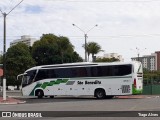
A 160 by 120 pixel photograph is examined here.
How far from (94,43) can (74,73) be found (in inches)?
2314

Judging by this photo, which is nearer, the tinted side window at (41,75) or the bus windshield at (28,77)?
the tinted side window at (41,75)

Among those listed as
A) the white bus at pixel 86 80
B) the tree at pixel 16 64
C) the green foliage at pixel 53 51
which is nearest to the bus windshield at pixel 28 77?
the white bus at pixel 86 80

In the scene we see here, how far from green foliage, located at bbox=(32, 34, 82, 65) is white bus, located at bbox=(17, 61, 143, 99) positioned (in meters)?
47.5

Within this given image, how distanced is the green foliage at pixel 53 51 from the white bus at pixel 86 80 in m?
47.5

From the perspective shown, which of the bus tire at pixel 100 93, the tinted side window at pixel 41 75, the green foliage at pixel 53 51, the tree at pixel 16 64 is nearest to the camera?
the bus tire at pixel 100 93

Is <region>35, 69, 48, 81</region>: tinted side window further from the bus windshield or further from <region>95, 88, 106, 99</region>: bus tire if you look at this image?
<region>95, 88, 106, 99</region>: bus tire

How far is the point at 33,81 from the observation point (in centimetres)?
3897

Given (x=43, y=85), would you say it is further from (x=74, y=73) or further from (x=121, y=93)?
(x=121, y=93)

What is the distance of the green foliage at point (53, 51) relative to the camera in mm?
89506

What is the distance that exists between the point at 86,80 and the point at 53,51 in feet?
179

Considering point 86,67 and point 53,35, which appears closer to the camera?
point 86,67

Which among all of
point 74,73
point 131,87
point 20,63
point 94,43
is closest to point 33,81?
point 74,73

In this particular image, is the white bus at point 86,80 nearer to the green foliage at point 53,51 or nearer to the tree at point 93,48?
the green foliage at point 53,51

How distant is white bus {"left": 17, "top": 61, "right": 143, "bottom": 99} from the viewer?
34.6 m
